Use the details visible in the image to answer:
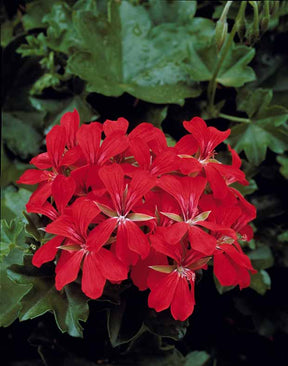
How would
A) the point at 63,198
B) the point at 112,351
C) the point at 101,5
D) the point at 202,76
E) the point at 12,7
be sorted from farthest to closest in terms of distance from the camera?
the point at 12,7 < the point at 101,5 < the point at 202,76 < the point at 112,351 < the point at 63,198

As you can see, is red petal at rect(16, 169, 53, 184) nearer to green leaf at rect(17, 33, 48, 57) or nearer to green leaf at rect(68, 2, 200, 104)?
green leaf at rect(68, 2, 200, 104)

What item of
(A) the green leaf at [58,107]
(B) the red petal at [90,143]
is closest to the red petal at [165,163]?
(B) the red petal at [90,143]

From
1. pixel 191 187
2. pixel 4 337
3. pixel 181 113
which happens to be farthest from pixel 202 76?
pixel 4 337

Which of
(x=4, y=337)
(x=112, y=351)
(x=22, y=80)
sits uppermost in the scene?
(x=22, y=80)

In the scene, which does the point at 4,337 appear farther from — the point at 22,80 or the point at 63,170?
the point at 22,80

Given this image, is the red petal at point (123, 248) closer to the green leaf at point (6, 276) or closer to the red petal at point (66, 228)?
the red petal at point (66, 228)

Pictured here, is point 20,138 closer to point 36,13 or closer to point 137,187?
point 36,13

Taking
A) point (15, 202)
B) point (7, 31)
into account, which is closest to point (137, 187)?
point (15, 202)
